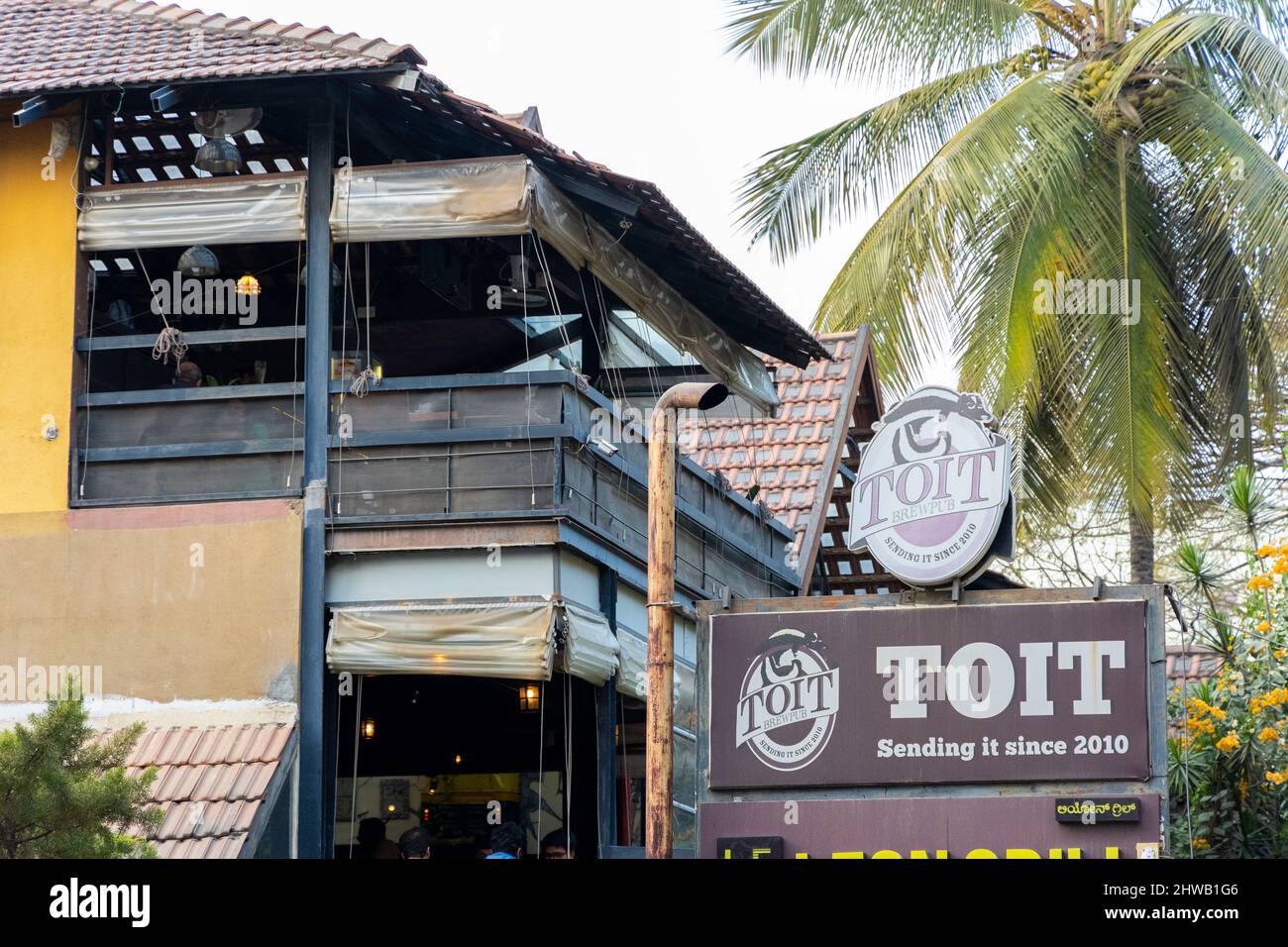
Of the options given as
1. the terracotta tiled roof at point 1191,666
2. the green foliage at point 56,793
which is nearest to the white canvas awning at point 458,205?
the green foliage at point 56,793

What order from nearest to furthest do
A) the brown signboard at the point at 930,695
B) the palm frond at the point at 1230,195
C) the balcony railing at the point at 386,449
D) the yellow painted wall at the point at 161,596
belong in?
the brown signboard at the point at 930,695
the yellow painted wall at the point at 161,596
the balcony railing at the point at 386,449
the palm frond at the point at 1230,195

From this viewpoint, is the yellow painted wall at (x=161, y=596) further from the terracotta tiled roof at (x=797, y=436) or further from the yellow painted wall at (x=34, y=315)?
the terracotta tiled roof at (x=797, y=436)

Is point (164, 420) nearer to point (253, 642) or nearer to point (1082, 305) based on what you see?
point (253, 642)

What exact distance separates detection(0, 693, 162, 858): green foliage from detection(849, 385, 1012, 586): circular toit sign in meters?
5.56

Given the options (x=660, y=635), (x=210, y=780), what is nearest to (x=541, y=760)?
(x=210, y=780)

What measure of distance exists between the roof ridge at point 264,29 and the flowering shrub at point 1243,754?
870cm

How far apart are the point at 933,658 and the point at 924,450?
1.51 m

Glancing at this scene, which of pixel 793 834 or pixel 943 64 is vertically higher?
pixel 943 64

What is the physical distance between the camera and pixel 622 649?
51.1ft

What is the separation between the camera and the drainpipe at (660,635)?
11.9 metres

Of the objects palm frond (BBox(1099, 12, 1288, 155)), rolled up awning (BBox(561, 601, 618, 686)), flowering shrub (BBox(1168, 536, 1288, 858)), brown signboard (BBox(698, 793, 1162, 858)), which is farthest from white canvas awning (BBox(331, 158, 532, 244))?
palm frond (BBox(1099, 12, 1288, 155))

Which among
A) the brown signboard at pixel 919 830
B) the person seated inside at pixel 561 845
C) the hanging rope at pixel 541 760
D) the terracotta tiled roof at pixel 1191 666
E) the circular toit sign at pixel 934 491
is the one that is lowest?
the person seated inside at pixel 561 845
